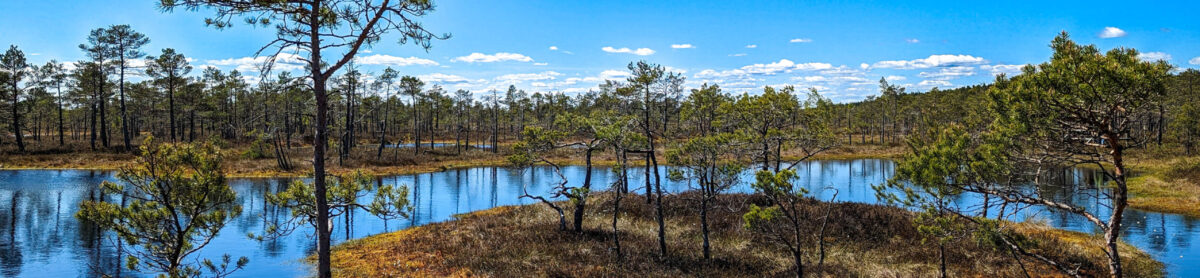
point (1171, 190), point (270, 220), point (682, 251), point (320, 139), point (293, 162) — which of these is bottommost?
point (270, 220)

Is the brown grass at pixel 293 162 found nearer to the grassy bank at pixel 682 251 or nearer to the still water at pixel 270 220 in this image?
the still water at pixel 270 220

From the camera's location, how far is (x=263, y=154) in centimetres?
5500

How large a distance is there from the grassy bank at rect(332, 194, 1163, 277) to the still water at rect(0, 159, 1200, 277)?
1.99 metres

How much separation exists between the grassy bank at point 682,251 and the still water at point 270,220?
6.53 ft

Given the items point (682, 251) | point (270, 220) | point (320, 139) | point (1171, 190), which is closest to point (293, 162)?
point (270, 220)

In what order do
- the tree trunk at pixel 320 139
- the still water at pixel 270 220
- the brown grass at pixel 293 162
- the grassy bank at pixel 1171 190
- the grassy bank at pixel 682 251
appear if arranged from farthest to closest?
the brown grass at pixel 293 162 < the grassy bank at pixel 1171 190 < the still water at pixel 270 220 < the grassy bank at pixel 682 251 < the tree trunk at pixel 320 139

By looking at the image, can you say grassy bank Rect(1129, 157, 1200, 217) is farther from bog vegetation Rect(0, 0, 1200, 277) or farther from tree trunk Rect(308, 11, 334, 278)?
tree trunk Rect(308, 11, 334, 278)

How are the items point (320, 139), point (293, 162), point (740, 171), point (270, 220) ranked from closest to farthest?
point (320, 139) < point (740, 171) < point (270, 220) < point (293, 162)

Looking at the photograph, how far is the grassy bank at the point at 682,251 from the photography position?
1806 cm

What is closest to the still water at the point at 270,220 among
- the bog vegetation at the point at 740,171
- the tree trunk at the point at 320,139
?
the bog vegetation at the point at 740,171

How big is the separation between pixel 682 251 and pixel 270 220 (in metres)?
20.8

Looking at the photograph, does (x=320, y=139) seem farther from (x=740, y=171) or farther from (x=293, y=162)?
(x=293, y=162)

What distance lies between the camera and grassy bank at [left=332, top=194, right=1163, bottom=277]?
1806 cm

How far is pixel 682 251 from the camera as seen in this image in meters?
20.1
